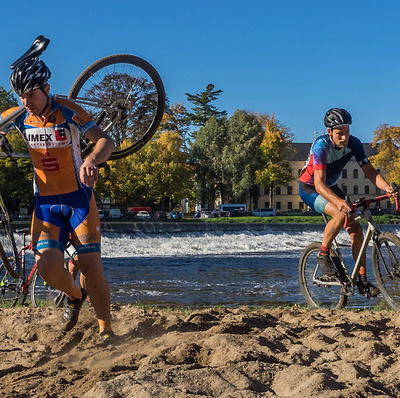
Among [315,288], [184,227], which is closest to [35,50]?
[315,288]

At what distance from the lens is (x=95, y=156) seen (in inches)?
151

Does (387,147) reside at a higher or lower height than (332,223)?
higher

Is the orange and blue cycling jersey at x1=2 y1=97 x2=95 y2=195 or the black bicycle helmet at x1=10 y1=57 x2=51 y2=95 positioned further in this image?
the orange and blue cycling jersey at x1=2 y1=97 x2=95 y2=195

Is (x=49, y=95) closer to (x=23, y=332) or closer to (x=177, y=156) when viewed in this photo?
(x=23, y=332)

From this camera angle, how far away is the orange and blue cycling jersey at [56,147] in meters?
4.19

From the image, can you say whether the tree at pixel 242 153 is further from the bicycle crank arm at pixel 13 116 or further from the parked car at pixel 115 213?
the bicycle crank arm at pixel 13 116

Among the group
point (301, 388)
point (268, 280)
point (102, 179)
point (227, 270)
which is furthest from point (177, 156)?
point (301, 388)

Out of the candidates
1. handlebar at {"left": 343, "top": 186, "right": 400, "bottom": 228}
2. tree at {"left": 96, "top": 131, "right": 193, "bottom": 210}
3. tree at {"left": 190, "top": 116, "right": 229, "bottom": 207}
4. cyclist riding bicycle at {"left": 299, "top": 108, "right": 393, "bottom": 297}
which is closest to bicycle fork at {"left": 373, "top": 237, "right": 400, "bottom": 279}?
cyclist riding bicycle at {"left": 299, "top": 108, "right": 393, "bottom": 297}

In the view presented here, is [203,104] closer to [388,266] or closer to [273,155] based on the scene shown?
[273,155]

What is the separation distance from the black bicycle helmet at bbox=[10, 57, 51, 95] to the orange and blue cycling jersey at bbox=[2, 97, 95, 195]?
21cm

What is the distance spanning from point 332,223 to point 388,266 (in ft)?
2.32

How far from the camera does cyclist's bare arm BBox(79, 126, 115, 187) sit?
12.1 feet

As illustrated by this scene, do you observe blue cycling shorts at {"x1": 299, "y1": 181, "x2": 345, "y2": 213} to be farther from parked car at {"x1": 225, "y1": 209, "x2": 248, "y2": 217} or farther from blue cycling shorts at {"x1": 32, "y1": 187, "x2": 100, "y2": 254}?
parked car at {"x1": 225, "y1": 209, "x2": 248, "y2": 217}

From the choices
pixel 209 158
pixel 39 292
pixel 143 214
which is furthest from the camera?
pixel 209 158
